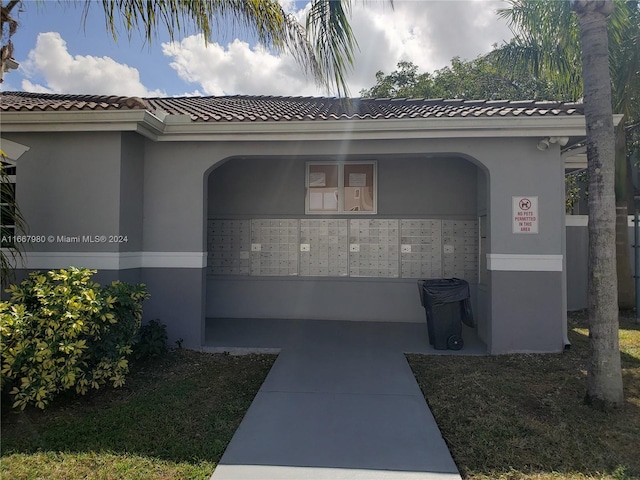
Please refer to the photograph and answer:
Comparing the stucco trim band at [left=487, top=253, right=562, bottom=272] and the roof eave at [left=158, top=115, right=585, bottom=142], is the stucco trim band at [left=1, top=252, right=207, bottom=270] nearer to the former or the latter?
the roof eave at [left=158, top=115, right=585, bottom=142]

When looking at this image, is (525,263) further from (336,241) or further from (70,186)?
(70,186)

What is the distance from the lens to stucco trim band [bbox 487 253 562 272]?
6.03 meters

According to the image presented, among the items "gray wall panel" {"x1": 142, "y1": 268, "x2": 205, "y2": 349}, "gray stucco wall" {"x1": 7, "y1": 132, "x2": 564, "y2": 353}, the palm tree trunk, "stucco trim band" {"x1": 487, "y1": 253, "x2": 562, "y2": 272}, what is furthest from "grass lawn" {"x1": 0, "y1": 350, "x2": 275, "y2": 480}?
"stucco trim band" {"x1": 487, "y1": 253, "x2": 562, "y2": 272}

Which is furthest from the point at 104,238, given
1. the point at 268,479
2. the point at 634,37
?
the point at 634,37

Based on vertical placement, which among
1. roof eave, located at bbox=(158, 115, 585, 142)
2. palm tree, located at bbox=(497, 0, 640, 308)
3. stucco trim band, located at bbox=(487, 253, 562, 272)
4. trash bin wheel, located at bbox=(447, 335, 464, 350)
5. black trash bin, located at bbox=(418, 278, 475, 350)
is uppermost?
palm tree, located at bbox=(497, 0, 640, 308)

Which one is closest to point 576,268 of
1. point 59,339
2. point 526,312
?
point 526,312

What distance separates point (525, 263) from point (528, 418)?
2670mm

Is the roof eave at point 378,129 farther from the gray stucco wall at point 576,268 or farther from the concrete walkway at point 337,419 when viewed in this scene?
the gray stucco wall at point 576,268

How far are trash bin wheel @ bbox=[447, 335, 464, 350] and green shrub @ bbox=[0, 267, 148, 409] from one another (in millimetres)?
4492

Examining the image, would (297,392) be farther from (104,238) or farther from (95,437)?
(104,238)

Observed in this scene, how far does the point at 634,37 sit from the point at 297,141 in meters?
7.86

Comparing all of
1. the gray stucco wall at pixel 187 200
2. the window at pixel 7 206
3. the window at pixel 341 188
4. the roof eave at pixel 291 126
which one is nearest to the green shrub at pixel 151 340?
the gray stucco wall at pixel 187 200

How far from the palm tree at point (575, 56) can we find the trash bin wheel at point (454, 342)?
461 centimetres

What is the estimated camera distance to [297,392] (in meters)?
4.70
